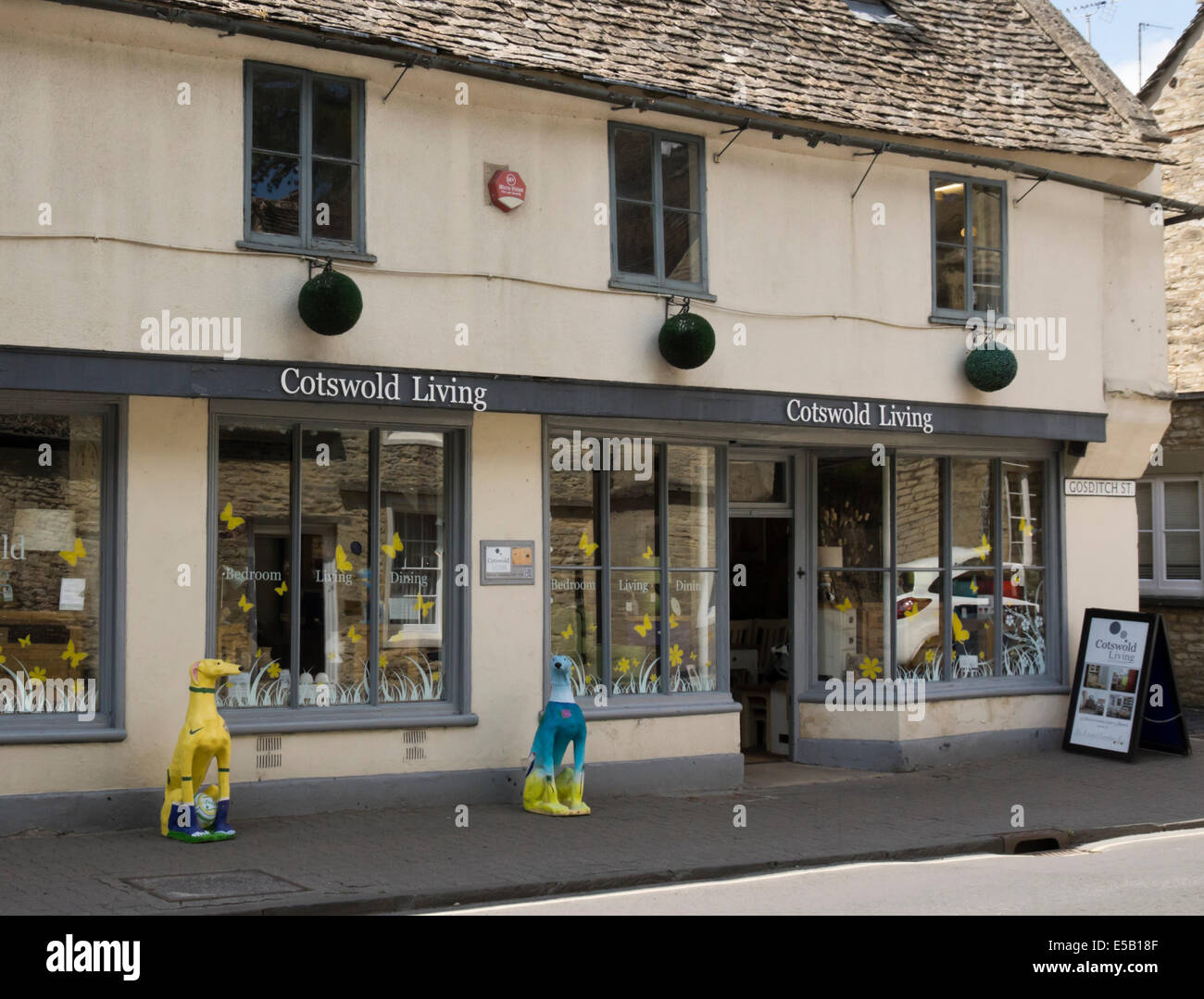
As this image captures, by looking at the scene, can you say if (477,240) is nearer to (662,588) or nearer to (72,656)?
(662,588)

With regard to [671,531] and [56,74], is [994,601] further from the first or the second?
[56,74]

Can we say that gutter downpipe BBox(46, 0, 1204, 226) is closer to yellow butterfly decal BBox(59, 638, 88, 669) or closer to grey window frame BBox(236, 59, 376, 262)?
grey window frame BBox(236, 59, 376, 262)

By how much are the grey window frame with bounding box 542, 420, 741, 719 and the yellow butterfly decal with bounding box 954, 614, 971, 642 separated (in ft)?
9.35

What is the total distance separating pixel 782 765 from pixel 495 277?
590 centimetres

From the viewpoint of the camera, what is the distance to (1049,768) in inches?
562

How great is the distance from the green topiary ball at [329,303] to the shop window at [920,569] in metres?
5.77

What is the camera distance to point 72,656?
10648 mm

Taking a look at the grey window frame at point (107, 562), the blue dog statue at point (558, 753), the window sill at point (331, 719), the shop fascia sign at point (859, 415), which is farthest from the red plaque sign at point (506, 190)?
the window sill at point (331, 719)

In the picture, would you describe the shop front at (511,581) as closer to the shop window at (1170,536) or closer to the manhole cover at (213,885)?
the manhole cover at (213,885)

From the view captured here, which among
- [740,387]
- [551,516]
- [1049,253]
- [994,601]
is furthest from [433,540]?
[1049,253]

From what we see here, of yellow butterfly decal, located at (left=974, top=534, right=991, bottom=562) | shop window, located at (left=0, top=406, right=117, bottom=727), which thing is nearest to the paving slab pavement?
shop window, located at (left=0, top=406, right=117, bottom=727)

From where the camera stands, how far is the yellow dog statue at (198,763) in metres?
9.95

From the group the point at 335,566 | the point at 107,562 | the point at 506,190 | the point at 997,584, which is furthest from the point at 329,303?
the point at 997,584

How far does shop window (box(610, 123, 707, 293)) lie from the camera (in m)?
12.9
